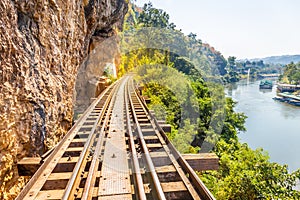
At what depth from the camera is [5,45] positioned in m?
3.64

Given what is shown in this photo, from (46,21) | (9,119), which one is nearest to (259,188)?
(9,119)

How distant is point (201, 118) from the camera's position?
19.9m

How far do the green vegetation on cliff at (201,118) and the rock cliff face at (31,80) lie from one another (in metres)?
6.95

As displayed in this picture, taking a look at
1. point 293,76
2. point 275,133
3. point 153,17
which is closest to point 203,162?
point 275,133

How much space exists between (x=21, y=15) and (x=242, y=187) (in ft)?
28.5

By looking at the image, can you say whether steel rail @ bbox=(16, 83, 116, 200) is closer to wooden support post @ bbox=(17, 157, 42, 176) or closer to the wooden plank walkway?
wooden support post @ bbox=(17, 157, 42, 176)

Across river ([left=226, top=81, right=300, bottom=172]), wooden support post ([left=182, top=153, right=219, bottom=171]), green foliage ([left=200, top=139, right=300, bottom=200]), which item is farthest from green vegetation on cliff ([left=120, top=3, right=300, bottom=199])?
wooden support post ([left=182, top=153, right=219, bottom=171])

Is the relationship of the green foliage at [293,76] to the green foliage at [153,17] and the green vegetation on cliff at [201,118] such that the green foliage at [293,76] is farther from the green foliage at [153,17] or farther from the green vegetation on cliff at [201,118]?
the green foliage at [153,17]

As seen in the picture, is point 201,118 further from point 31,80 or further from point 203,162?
point 31,80

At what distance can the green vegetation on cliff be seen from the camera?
8570mm

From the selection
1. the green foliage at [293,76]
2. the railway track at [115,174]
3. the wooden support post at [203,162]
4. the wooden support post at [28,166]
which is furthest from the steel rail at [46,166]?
the green foliage at [293,76]

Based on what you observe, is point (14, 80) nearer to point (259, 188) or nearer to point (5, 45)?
point (5, 45)

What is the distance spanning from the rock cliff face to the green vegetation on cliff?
6.95m

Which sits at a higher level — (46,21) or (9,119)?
(46,21)
